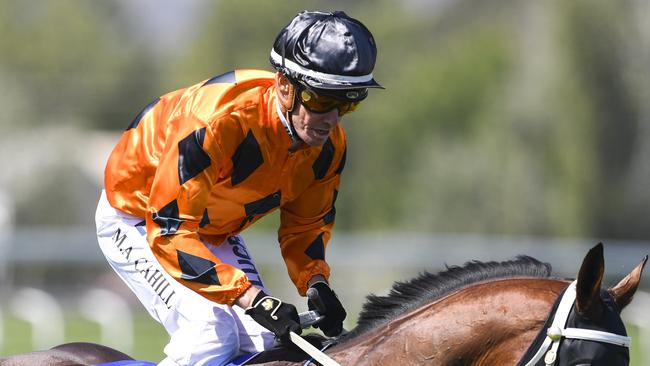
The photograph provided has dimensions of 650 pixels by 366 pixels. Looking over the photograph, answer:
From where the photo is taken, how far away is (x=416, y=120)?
48.3m

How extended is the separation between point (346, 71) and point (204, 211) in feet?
2.61

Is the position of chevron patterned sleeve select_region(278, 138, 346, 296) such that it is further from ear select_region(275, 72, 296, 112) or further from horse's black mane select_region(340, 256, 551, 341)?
horse's black mane select_region(340, 256, 551, 341)

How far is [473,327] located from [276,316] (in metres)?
0.70

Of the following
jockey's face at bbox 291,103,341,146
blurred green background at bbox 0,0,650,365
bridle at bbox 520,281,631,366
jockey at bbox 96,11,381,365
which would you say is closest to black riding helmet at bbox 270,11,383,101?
jockey at bbox 96,11,381,365

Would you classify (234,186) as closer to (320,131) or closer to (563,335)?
(320,131)

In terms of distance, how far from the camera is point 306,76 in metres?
4.21

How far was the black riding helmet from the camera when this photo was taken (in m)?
4.16

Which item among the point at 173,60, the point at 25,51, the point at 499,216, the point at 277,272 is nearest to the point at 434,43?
the point at 173,60

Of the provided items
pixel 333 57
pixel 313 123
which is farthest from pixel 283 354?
pixel 333 57

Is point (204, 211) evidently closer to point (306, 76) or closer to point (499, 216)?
point (306, 76)

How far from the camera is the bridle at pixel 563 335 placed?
11.6 feet

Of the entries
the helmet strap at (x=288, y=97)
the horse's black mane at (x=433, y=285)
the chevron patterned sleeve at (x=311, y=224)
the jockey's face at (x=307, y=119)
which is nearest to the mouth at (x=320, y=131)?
the jockey's face at (x=307, y=119)

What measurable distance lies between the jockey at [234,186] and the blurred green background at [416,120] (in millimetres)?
9616

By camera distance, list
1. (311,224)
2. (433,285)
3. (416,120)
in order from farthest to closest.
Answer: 1. (416,120)
2. (311,224)
3. (433,285)
